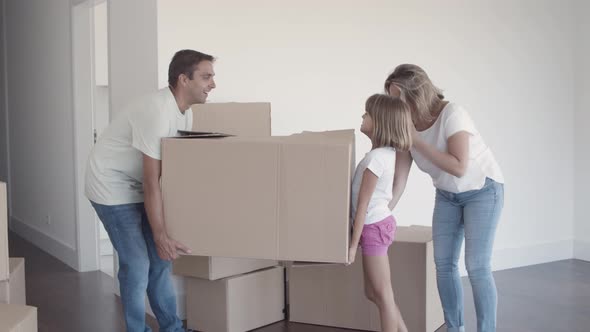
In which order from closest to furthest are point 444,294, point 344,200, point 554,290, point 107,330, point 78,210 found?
1. point 344,200
2. point 444,294
3. point 107,330
4. point 554,290
5. point 78,210

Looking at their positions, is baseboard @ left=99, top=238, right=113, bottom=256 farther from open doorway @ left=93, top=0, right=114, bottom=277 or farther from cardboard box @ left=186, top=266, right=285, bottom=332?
cardboard box @ left=186, top=266, right=285, bottom=332

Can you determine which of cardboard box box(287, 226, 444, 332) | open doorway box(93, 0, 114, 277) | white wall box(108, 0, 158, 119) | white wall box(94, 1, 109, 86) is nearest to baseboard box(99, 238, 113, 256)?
open doorway box(93, 0, 114, 277)

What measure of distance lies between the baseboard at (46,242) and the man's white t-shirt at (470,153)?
2.89 metres

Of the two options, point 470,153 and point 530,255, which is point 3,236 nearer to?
point 470,153

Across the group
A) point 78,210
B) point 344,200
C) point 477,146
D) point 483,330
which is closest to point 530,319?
point 483,330

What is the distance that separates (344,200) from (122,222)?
2.82 feet

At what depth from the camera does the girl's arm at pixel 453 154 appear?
102 inches

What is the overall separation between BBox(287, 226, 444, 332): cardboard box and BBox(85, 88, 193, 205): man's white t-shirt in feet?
3.34

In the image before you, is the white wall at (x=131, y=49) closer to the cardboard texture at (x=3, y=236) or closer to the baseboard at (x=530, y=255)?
the cardboard texture at (x=3, y=236)

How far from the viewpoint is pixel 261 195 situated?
2.34 meters

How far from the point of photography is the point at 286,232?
7.68 feet

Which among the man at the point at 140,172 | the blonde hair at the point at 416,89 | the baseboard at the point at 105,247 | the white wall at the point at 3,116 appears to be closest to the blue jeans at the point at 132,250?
the man at the point at 140,172

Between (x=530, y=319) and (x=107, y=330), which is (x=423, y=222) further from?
(x=107, y=330)

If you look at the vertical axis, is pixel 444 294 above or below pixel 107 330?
above
